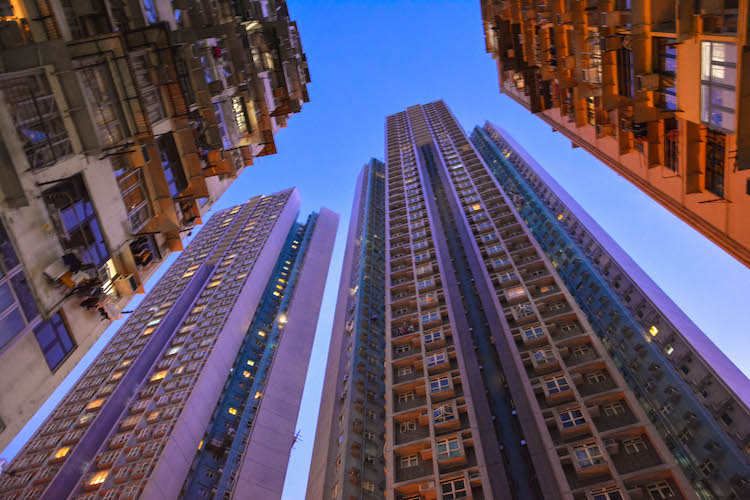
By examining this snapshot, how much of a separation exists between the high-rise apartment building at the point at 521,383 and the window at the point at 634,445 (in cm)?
7

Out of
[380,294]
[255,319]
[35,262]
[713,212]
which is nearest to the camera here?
[35,262]

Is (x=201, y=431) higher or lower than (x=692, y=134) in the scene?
lower

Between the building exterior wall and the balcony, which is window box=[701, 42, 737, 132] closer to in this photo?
the balcony

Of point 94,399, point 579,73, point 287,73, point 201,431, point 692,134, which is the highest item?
point 287,73

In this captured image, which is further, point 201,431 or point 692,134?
point 201,431

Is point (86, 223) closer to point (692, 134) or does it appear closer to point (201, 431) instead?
point (692, 134)

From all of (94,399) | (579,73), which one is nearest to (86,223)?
(579,73)

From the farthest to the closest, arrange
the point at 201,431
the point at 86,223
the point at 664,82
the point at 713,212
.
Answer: the point at 201,431, the point at 664,82, the point at 713,212, the point at 86,223

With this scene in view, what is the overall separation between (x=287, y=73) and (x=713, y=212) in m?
34.8

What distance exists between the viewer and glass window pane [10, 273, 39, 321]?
1345cm

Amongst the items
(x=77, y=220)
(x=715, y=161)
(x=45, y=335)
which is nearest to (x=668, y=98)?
(x=715, y=161)

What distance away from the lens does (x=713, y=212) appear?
18.1 metres

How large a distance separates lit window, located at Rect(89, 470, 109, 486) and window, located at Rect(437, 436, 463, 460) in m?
35.8

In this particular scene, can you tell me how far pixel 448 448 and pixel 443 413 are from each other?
9.28ft
